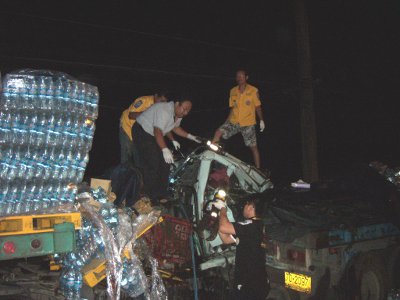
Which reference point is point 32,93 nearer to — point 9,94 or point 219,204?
point 9,94

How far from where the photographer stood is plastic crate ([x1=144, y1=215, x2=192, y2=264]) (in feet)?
18.2

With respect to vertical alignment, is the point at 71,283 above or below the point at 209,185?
below

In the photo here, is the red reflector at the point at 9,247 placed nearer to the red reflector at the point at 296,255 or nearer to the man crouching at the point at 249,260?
the man crouching at the point at 249,260

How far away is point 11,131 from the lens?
4.07 m

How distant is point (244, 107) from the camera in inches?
409

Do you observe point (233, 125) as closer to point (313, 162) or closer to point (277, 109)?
point (313, 162)

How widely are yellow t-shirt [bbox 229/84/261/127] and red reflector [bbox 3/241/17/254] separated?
7112 millimetres

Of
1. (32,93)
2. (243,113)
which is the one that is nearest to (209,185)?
(32,93)

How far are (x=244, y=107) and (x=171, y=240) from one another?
5.23 m

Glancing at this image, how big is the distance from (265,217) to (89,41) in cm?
2514

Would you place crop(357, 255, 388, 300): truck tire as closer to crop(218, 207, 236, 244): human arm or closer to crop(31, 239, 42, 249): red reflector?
crop(218, 207, 236, 244): human arm

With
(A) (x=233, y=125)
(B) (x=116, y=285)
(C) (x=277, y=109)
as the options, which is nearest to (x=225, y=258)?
(B) (x=116, y=285)

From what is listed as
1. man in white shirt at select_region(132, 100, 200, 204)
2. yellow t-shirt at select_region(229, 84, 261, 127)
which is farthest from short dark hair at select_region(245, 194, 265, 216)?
yellow t-shirt at select_region(229, 84, 261, 127)

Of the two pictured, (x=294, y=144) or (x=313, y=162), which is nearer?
(x=313, y=162)
